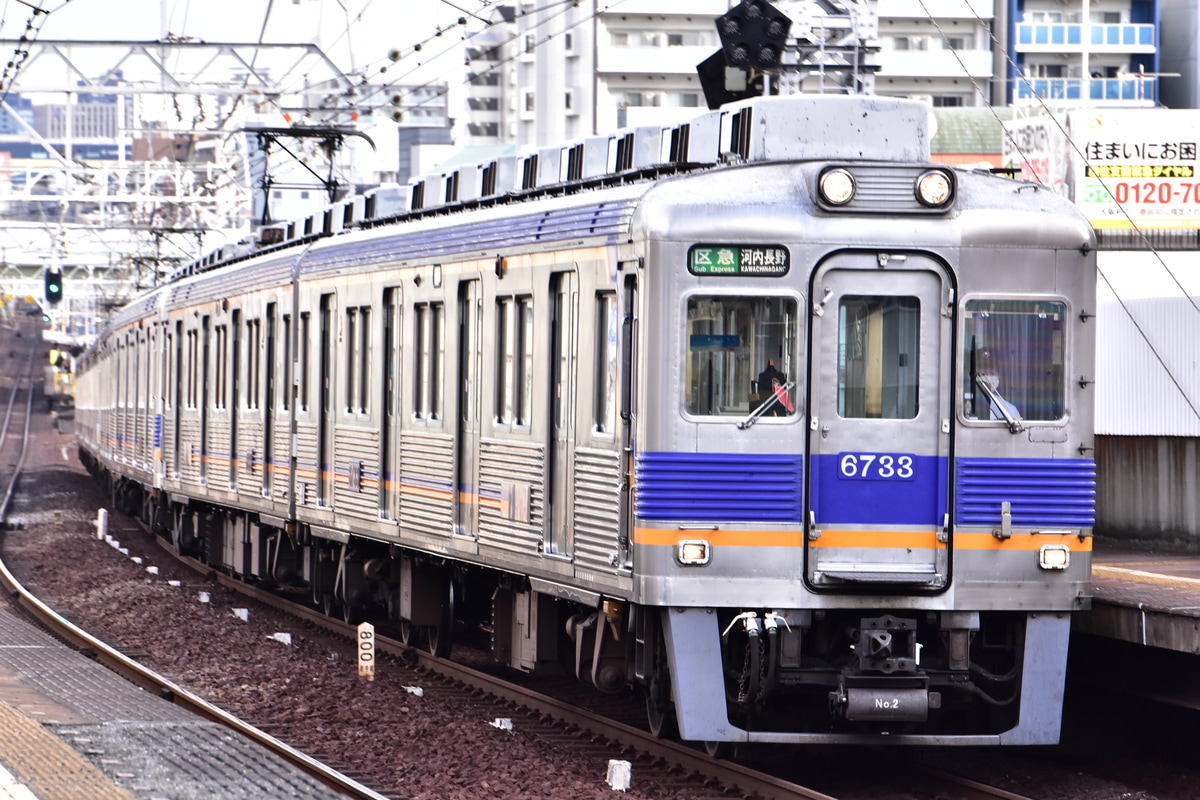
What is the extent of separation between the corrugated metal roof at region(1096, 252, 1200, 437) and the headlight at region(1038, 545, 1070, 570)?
5021 mm

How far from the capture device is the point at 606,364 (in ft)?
31.1

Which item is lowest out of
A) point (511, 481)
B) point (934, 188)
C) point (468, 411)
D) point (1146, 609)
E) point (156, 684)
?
point (156, 684)

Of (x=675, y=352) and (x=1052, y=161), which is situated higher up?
(x=1052, y=161)

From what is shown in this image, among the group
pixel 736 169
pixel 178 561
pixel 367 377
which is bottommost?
pixel 178 561

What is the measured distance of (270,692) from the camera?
1231 cm

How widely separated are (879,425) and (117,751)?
4.38 metres

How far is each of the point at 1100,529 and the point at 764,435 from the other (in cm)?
747

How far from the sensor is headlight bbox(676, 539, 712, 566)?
28.5 feet

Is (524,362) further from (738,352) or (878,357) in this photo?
(878,357)

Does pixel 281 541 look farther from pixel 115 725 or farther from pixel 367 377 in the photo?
pixel 115 725

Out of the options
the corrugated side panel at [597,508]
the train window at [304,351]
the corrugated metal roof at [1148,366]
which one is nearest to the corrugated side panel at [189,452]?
the train window at [304,351]

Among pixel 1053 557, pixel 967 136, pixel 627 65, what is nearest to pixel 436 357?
pixel 1053 557

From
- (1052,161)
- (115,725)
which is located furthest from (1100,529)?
(1052,161)

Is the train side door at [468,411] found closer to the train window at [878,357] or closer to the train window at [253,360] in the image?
the train window at [878,357]
